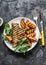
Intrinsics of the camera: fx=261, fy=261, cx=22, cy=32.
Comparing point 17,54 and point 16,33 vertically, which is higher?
point 16,33

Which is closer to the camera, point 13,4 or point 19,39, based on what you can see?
point 19,39

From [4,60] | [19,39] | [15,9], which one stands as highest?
[15,9]

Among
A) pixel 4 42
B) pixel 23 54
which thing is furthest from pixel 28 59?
pixel 4 42

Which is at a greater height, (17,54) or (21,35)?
(21,35)

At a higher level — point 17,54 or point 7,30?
point 7,30

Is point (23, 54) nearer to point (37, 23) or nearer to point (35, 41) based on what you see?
point (35, 41)

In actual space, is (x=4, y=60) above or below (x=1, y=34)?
below
